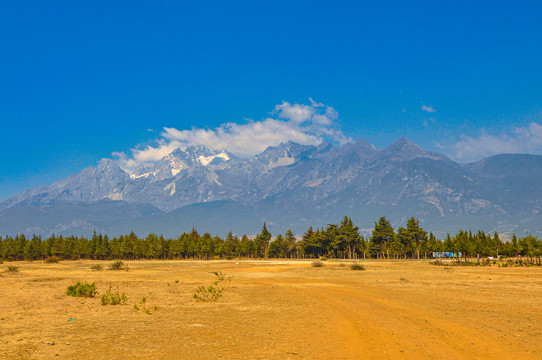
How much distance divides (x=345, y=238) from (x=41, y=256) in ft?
422

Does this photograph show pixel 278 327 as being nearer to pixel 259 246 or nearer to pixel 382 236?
pixel 382 236

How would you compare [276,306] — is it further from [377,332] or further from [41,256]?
[41,256]

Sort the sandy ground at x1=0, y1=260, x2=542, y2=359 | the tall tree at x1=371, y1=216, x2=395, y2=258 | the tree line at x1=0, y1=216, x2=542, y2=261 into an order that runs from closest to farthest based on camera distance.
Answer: the sandy ground at x1=0, y1=260, x2=542, y2=359 < the tall tree at x1=371, y1=216, x2=395, y2=258 < the tree line at x1=0, y1=216, x2=542, y2=261

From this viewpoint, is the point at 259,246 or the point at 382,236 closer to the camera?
the point at 382,236

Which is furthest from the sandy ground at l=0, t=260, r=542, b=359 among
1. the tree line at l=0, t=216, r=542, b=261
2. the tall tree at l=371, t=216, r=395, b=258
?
the tree line at l=0, t=216, r=542, b=261

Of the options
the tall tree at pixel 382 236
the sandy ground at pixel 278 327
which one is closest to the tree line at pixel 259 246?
the tall tree at pixel 382 236

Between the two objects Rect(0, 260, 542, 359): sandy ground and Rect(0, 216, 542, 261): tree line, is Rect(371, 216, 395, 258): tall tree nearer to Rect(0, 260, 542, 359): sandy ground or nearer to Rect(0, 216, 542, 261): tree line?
Rect(0, 216, 542, 261): tree line

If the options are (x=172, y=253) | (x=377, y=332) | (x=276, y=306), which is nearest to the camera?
(x=377, y=332)

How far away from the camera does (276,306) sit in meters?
23.5

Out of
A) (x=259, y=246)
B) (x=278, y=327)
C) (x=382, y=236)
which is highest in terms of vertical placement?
(x=382, y=236)

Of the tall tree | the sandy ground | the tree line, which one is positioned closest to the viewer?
the sandy ground

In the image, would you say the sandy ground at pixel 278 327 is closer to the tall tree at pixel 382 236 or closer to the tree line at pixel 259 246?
the tall tree at pixel 382 236

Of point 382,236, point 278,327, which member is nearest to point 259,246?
point 382,236

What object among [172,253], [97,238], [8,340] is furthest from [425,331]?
[97,238]
